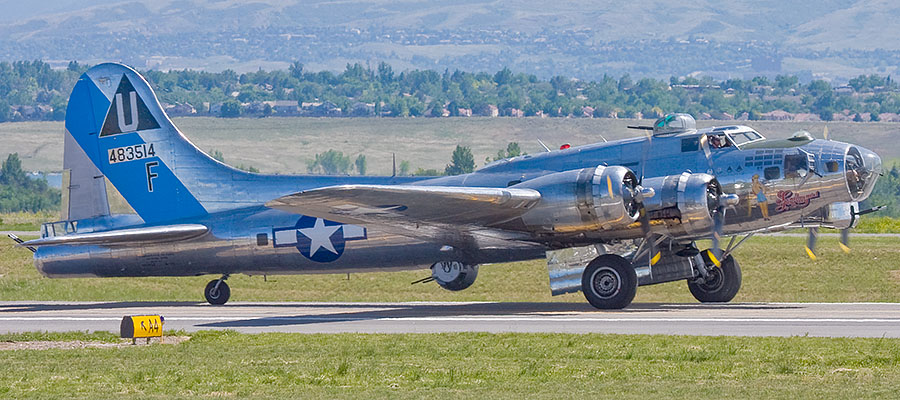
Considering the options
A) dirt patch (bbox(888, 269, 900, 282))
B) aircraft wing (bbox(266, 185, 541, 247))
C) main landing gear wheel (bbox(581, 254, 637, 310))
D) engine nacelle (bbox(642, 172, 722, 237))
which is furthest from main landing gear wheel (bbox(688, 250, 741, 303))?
dirt patch (bbox(888, 269, 900, 282))

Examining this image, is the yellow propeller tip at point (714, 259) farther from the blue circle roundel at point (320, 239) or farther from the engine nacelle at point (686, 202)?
the blue circle roundel at point (320, 239)

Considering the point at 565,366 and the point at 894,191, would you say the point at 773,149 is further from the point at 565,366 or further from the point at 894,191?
the point at 894,191

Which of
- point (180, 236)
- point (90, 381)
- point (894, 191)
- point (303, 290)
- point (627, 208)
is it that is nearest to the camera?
point (90, 381)

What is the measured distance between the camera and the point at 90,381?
19.6 m

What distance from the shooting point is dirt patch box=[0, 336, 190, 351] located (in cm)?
2441

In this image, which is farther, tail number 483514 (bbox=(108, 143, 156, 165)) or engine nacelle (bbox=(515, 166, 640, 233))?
tail number 483514 (bbox=(108, 143, 156, 165))

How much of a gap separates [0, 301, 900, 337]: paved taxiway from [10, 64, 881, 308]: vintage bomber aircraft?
43.7 inches

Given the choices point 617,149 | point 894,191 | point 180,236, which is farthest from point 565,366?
point 894,191

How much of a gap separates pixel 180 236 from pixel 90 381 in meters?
Answer: 15.5

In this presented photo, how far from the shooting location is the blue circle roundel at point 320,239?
33.7 m

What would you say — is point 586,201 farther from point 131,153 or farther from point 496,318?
point 131,153

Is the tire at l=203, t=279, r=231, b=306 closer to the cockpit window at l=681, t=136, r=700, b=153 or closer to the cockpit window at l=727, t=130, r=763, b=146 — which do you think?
the cockpit window at l=681, t=136, r=700, b=153

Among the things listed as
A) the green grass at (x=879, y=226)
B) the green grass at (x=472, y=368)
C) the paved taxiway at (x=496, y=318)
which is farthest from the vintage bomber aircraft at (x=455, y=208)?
the green grass at (x=879, y=226)

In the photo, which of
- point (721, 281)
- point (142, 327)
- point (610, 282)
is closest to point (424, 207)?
point (610, 282)
